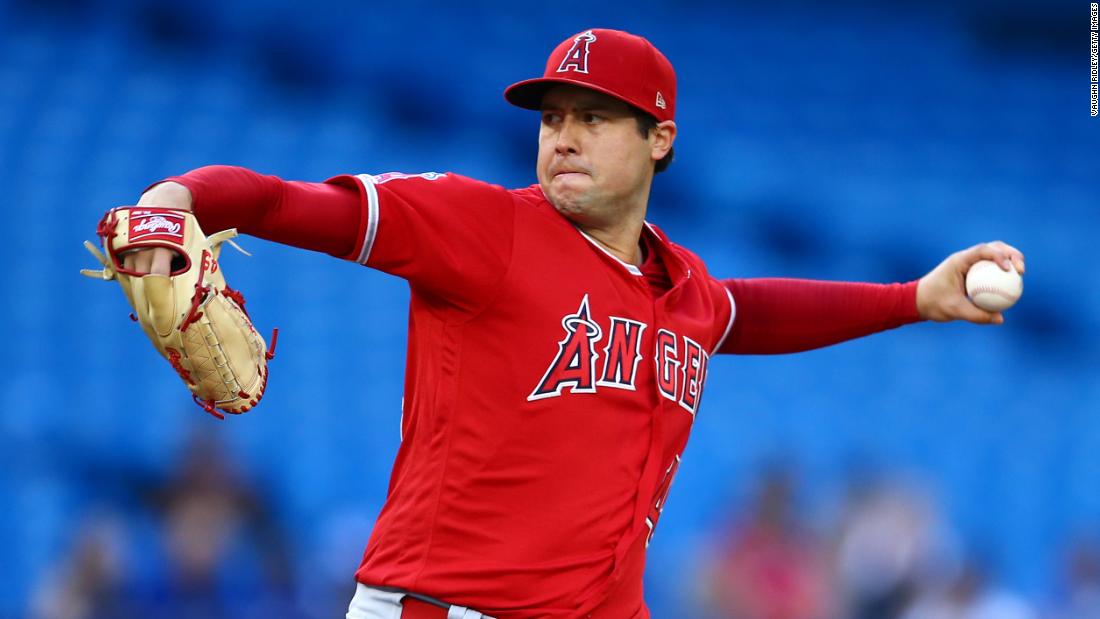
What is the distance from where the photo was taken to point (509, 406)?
2646mm

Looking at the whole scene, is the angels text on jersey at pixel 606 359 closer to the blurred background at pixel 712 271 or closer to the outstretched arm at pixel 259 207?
the outstretched arm at pixel 259 207

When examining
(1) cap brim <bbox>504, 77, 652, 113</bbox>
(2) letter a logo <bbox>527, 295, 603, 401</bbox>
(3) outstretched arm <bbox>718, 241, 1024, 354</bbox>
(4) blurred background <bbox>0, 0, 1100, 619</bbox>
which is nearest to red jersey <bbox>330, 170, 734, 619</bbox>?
(2) letter a logo <bbox>527, 295, 603, 401</bbox>

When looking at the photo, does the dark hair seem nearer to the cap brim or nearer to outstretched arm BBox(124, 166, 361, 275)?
the cap brim

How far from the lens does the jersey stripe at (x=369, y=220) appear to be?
8.05ft

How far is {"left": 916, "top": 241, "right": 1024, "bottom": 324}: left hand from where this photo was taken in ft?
10.6

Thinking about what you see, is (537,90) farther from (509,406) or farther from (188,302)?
(188,302)

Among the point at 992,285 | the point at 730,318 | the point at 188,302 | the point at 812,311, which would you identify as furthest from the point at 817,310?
the point at 188,302

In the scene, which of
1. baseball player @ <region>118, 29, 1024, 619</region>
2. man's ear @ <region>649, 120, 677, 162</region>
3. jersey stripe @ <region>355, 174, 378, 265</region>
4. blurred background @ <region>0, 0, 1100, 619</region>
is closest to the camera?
jersey stripe @ <region>355, 174, 378, 265</region>

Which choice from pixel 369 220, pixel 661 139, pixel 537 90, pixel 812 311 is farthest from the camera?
pixel 812 311

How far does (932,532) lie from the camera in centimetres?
631

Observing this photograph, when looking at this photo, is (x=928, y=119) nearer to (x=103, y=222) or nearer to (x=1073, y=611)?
(x=1073, y=611)

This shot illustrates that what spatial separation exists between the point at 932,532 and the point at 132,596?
3.70 m

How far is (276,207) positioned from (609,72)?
898 mm

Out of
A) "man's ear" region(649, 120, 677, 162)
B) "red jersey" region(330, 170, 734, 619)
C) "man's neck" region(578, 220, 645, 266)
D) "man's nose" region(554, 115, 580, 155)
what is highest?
"man's ear" region(649, 120, 677, 162)
